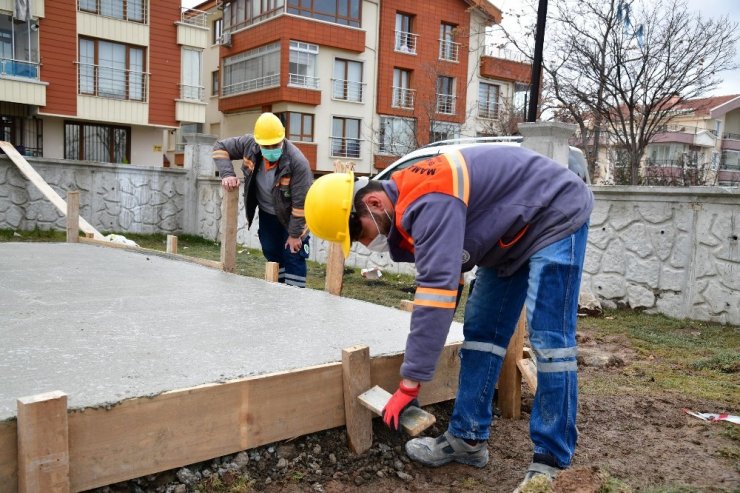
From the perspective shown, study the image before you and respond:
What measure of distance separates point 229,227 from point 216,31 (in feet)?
97.7

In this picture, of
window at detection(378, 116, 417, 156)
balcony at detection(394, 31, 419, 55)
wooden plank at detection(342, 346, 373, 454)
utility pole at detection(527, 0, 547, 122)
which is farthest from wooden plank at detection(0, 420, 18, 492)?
balcony at detection(394, 31, 419, 55)

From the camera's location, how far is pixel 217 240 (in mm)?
14961

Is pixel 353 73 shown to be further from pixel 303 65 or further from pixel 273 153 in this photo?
pixel 273 153

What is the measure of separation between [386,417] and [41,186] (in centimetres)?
1101

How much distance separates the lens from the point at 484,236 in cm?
249

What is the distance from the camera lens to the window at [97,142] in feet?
69.6

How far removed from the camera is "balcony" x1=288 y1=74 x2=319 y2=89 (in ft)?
85.5

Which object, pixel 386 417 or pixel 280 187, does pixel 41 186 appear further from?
pixel 386 417

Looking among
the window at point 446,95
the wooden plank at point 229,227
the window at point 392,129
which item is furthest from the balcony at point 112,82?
the wooden plank at point 229,227

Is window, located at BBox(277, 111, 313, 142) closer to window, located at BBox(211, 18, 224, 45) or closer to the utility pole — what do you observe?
window, located at BBox(211, 18, 224, 45)

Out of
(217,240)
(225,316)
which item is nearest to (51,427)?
(225,316)

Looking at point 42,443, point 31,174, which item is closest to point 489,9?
point 31,174

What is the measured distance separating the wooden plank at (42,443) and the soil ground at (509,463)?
1.01 feet

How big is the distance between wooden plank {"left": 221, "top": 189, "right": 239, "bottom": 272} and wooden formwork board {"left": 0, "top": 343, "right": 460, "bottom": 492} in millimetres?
2938
